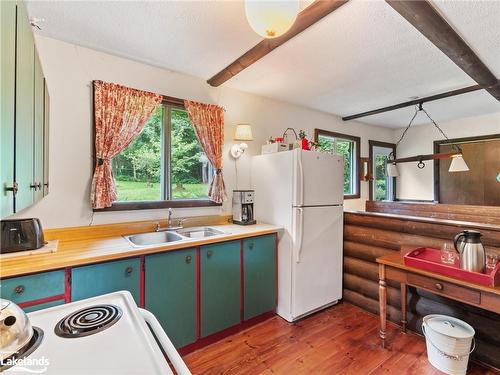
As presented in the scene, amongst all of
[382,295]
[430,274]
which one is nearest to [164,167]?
[382,295]

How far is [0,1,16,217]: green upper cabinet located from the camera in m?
0.80

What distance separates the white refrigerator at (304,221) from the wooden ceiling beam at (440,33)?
4.10 feet

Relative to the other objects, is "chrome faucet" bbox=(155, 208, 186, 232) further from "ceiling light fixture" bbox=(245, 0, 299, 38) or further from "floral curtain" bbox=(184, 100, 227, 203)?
"ceiling light fixture" bbox=(245, 0, 299, 38)

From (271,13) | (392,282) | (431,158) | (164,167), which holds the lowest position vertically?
(392,282)

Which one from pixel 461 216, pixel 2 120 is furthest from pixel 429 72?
pixel 2 120

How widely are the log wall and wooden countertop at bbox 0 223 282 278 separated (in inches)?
39.6

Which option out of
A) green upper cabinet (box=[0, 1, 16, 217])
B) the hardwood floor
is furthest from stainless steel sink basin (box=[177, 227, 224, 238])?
green upper cabinet (box=[0, 1, 16, 217])

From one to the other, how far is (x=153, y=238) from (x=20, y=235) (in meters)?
0.95

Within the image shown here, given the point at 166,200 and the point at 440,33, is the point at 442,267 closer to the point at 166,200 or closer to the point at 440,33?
the point at 440,33

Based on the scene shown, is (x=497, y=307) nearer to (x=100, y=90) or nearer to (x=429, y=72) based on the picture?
(x=429, y=72)

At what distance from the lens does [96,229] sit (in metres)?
2.16

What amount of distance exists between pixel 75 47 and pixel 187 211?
1739 mm

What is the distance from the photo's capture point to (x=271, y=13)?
117cm

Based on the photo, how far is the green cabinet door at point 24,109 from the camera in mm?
986
